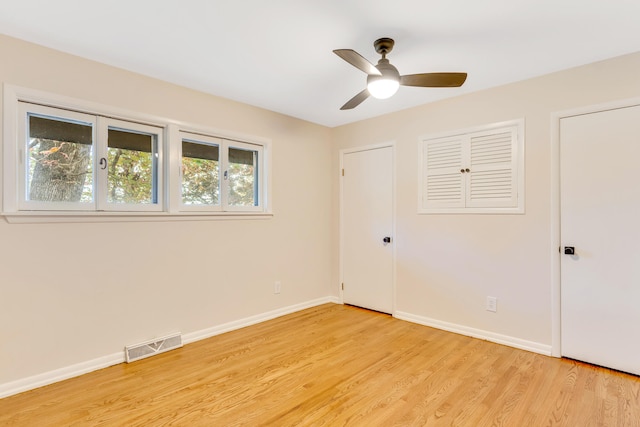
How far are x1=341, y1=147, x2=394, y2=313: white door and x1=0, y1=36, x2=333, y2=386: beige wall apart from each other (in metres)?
0.50

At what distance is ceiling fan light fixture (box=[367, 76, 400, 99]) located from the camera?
2.14 m

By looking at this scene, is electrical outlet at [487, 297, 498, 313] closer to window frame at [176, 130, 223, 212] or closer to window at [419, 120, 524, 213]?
window at [419, 120, 524, 213]

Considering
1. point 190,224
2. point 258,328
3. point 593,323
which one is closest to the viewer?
point 593,323

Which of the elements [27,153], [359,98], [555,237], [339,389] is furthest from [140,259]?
[555,237]

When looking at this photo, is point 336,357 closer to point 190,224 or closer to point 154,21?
point 190,224

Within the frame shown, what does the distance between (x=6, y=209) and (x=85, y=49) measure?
1.23m

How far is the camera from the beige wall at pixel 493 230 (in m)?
2.64

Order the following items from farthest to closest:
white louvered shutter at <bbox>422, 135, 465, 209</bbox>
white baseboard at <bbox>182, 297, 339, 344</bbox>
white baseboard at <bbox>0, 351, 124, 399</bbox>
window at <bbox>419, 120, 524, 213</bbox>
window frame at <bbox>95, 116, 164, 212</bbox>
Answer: white louvered shutter at <bbox>422, 135, 465, 209</bbox>
white baseboard at <bbox>182, 297, 339, 344</bbox>
window at <bbox>419, 120, 524, 213</bbox>
window frame at <bbox>95, 116, 164, 212</bbox>
white baseboard at <bbox>0, 351, 124, 399</bbox>

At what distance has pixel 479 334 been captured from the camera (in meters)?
3.06

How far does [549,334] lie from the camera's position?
8.84 feet

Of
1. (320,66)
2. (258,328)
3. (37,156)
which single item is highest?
(320,66)

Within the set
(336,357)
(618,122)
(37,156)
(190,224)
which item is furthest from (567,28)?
(37,156)

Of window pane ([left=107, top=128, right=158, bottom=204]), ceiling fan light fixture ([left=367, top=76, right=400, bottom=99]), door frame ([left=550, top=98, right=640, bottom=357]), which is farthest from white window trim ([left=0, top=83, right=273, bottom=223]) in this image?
door frame ([left=550, top=98, right=640, bottom=357])

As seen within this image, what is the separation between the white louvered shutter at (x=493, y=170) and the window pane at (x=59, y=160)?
332cm
